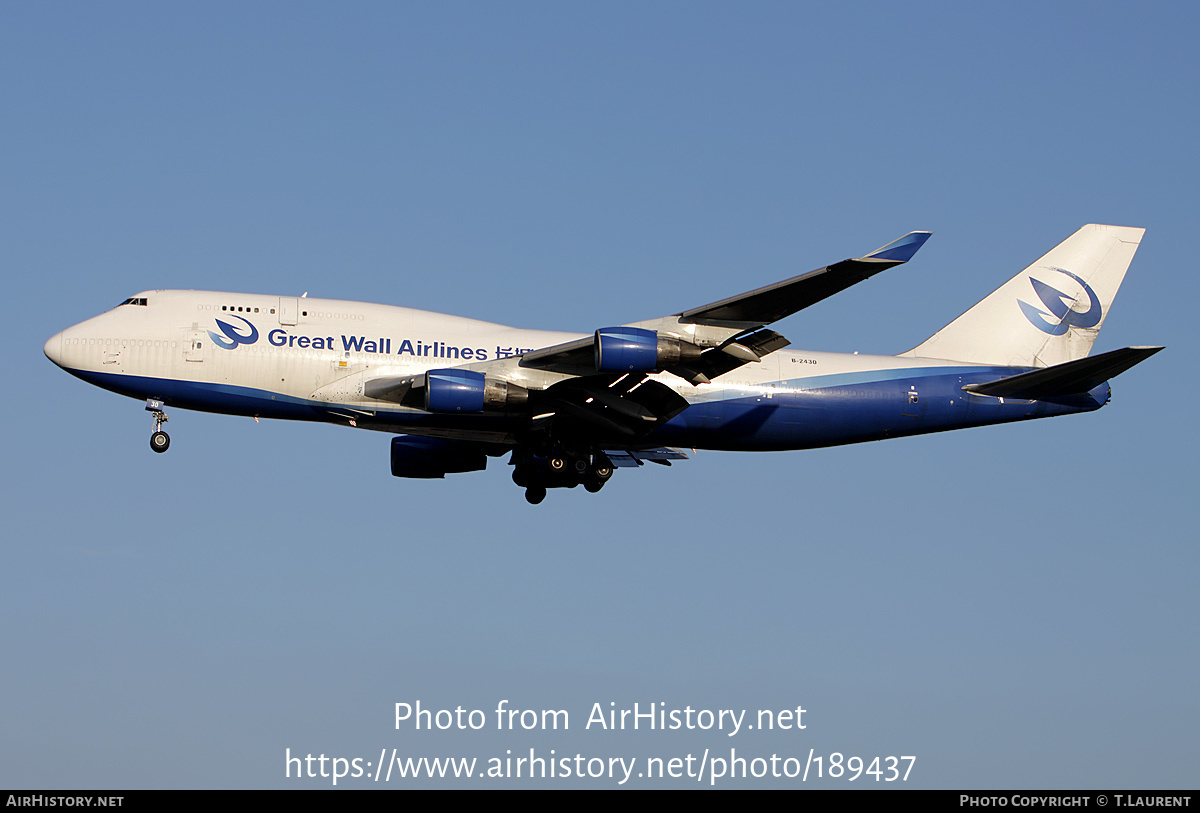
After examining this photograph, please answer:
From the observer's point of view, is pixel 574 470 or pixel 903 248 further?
pixel 574 470

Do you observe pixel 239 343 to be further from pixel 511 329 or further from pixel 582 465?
pixel 582 465

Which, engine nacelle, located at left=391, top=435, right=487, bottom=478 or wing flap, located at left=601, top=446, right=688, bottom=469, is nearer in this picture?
wing flap, located at left=601, top=446, right=688, bottom=469

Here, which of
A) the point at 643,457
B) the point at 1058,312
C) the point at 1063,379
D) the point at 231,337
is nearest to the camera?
the point at 231,337

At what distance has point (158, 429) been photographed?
37.3m

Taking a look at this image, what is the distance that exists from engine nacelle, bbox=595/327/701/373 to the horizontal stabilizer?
10764mm

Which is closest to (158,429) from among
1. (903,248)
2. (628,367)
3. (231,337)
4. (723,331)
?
(231,337)

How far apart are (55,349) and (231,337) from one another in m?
4.84

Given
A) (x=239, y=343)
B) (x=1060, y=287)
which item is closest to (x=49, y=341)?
(x=239, y=343)

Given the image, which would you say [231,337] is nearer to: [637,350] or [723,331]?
[637,350]

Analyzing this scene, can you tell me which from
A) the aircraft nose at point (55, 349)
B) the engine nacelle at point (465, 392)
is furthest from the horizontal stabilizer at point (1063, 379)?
the aircraft nose at point (55, 349)

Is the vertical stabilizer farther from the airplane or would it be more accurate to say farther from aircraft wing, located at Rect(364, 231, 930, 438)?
aircraft wing, located at Rect(364, 231, 930, 438)

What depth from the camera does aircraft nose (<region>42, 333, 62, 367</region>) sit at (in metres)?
36.8

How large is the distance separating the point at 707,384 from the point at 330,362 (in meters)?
10.6

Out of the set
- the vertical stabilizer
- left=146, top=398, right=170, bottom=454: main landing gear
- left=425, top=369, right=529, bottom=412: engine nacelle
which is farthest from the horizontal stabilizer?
left=146, top=398, right=170, bottom=454: main landing gear
